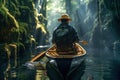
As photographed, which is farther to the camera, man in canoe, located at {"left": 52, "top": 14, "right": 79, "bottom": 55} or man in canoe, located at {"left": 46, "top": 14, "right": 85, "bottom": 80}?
man in canoe, located at {"left": 52, "top": 14, "right": 79, "bottom": 55}

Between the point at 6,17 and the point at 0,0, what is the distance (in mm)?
1944

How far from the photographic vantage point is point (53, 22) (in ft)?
366

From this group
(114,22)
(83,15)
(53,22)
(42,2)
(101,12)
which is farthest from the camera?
(53,22)

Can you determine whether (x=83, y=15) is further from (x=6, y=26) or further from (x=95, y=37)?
(x=6, y=26)

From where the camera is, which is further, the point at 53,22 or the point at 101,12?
the point at 53,22

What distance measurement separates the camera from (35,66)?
20.4 m

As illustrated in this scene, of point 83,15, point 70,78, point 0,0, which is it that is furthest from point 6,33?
point 83,15

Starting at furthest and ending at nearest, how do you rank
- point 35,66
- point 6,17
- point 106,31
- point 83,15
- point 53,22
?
point 53,22 < point 83,15 < point 106,31 < point 6,17 < point 35,66

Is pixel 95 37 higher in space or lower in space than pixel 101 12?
lower

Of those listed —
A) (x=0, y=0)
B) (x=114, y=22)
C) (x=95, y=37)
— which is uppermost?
(x=0, y=0)

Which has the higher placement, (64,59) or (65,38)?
(65,38)

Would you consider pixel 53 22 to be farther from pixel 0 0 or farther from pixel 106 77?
pixel 106 77

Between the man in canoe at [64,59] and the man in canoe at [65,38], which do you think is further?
the man in canoe at [65,38]

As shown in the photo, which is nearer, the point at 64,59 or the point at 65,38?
the point at 64,59
